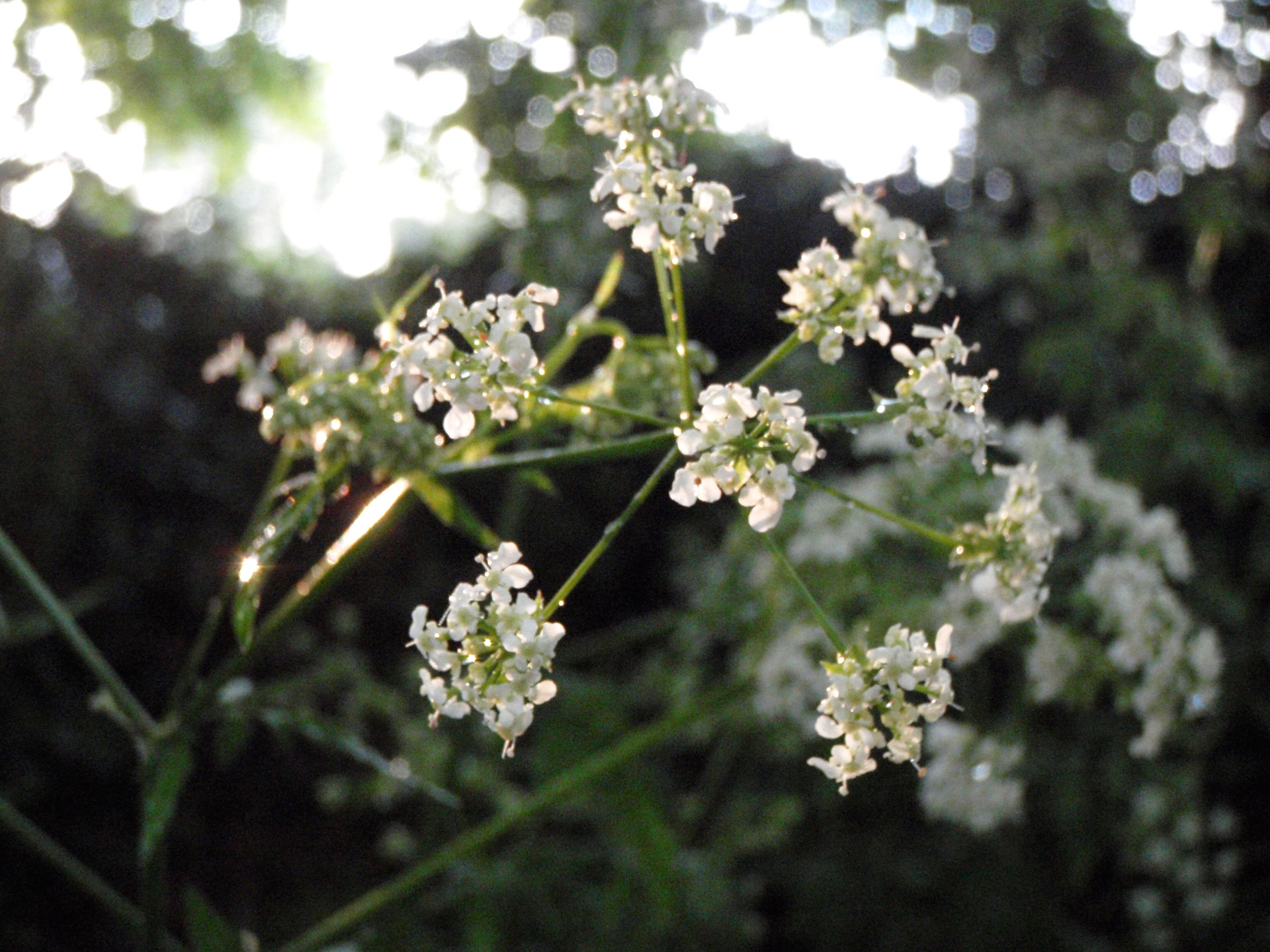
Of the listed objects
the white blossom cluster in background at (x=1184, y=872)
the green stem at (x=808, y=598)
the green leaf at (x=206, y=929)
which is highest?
the green stem at (x=808, y=598)

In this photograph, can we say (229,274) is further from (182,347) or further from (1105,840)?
(1105,840)

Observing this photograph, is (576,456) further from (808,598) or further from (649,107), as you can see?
(649,107)

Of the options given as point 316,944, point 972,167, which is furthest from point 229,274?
point 316,944

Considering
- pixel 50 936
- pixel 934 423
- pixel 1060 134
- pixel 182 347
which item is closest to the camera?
pixel 934 423

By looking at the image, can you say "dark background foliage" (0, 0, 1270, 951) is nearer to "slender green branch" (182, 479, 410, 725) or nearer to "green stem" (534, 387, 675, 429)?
"slender green branch" (182, 479, 410, 725)

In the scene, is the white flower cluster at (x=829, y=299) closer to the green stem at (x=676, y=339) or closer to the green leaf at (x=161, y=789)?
the green stem at (x=676, y=339)

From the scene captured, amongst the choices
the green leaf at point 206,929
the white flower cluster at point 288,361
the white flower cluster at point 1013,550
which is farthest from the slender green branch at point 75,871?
the white flower cluster at point 1013,550

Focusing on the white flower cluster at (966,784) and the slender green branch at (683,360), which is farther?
the white flower cluster at (966,784)
